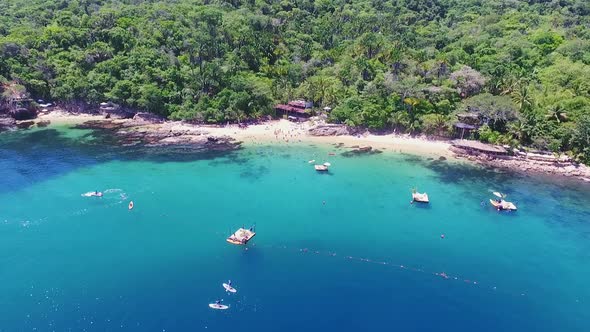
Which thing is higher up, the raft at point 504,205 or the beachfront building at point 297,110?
the beachfront building at point 297,110

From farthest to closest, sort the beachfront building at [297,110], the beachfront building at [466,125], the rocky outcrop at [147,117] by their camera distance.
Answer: the beachfront building at [297,110]
the rocky outcrop at [147,117]
the beachfront building at [466,125]

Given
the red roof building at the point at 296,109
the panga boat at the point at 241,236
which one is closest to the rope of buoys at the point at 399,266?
the panga boat at the point at 241,236

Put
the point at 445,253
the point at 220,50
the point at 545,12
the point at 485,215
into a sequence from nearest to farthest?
the point at 445,253 < the point at 485,215 < the point at 220,50 < the point at 545,12

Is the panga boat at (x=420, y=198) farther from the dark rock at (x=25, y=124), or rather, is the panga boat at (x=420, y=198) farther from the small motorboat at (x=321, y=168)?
the dark rock at (x=25, y=124)

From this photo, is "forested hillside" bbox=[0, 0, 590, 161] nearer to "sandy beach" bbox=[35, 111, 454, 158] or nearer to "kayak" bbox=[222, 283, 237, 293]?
"sandy beach" bbox=[35, 111, 454, 158]

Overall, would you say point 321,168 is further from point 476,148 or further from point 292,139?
point 476,148

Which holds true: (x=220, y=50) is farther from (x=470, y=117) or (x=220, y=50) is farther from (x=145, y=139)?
(x=470, y=117)

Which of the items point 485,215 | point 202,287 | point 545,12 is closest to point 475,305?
point 485,215
